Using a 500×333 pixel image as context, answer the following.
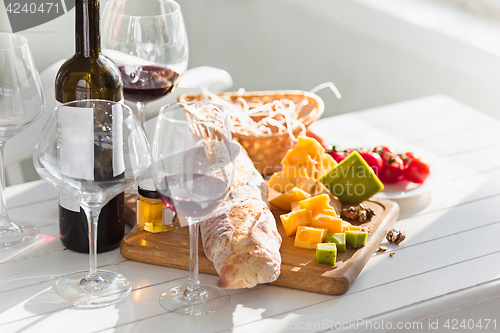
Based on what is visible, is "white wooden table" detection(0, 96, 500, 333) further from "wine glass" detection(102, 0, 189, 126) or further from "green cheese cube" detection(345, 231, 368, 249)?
"wine glass" detection(102, 0, 189, 126)

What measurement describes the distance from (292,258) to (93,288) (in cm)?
35

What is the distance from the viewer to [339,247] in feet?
3.36

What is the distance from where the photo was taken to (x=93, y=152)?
0.79m

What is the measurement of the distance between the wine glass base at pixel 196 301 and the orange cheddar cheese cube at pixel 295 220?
0.20m

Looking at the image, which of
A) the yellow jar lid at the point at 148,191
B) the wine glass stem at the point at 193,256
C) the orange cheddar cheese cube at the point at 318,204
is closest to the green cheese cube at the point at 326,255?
the orange cheddar cheese cube at the point at 318,204

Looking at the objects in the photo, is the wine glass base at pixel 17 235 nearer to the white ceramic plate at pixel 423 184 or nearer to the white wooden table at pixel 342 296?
the white wooden table at pixel 342 296

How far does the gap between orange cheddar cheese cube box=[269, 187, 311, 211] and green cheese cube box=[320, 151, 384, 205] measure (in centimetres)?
10

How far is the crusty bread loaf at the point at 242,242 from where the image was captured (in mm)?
872

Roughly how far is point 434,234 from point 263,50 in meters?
2.70

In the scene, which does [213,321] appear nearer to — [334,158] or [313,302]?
[313,302]

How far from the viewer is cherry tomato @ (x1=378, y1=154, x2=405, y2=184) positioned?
136 cm

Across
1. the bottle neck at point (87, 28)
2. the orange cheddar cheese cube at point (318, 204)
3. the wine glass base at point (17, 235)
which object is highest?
the bottle neck at point (87, 28)

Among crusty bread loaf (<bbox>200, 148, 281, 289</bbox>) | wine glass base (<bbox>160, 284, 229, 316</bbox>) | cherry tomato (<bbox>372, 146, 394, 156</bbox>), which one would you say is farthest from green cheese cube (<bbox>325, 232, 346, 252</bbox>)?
cherry tomato (<bbox>372, 146, 394, 156</bbox>)

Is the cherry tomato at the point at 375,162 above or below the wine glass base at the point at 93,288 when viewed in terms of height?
above
